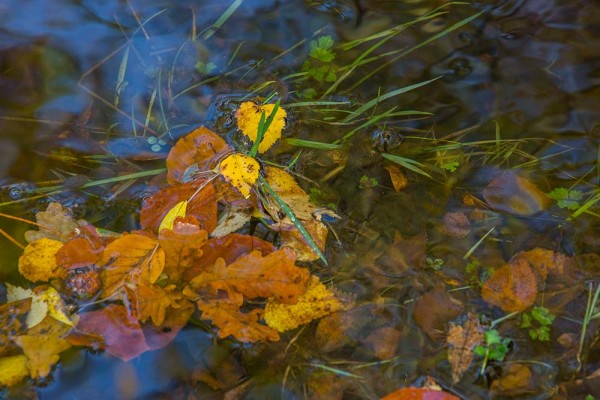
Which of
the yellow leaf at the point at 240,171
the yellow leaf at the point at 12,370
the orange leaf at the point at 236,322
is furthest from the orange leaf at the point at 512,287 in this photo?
the yellow leaf at the point at 12,370

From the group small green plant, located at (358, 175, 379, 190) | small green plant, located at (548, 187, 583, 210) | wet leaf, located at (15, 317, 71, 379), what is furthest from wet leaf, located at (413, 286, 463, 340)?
wet leaf, located at (15, 317, 71, 379)

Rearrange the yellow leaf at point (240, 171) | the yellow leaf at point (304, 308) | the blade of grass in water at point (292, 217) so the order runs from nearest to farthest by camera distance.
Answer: the yellow leaf at point (304, 308) < the blade of grass in water at point (292, 217) < the yellow leaf at point (240, 171)

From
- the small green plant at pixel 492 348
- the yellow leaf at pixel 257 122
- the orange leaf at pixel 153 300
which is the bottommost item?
the small green plant at pixel 492 348

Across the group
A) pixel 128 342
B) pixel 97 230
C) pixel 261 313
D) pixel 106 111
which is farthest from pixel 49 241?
pixel 261 313

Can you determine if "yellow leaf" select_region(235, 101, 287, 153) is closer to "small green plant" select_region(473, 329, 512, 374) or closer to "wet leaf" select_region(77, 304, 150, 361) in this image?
"wet leaf" select_region(77, 304, 150, 361)

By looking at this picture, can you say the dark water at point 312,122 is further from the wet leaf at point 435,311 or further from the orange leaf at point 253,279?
the orange leaf at point 253,279

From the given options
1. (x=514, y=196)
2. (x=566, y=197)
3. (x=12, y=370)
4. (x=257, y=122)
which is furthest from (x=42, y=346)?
(x=566, y=197)

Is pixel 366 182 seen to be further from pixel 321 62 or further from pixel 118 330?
pixel 118 330
